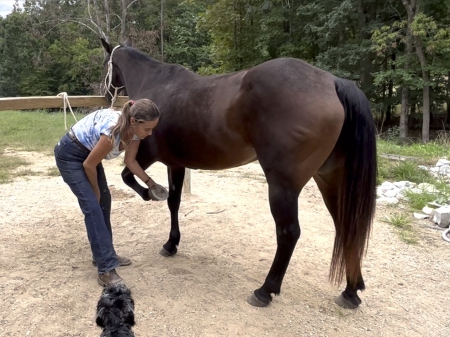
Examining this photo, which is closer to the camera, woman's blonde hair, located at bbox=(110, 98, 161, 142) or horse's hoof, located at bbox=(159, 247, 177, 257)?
woman's blonde hair, located at bbox=(110, 98, 161, 142)

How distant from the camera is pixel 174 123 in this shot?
114 inches

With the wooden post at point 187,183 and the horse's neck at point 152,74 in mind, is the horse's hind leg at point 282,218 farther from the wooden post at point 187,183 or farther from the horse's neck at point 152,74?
the wooden post at point 187,183

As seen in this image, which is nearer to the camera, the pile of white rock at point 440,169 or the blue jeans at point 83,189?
the blue jeans at point 83,189

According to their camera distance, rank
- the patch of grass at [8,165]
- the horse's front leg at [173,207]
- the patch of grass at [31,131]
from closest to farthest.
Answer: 1. the horse's front leg at [173,207]
2. the patch of grass at [8,165]
3. the patch of grass at [31,131]

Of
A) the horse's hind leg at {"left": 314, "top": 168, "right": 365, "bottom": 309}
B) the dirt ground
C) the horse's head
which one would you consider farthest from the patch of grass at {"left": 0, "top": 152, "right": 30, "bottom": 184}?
the horse's hind leg at {"left": 314, "top": 168, "right": 365, "bottom": 309}

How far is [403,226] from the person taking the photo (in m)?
4.27

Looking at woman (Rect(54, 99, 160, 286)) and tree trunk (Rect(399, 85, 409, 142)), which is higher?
woman (Rect(54, 99, 160, 286))

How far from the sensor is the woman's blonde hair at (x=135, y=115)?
7.90ft

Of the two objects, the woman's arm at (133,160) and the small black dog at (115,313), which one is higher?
the woman's arm at (133,160)

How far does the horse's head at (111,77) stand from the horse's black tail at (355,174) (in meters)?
2.15

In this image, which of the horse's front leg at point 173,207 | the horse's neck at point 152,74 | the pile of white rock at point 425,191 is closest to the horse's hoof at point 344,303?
the horse's front leg at point 173,207

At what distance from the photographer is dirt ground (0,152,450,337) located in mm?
2467

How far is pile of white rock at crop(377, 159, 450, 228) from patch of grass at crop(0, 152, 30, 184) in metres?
5.18

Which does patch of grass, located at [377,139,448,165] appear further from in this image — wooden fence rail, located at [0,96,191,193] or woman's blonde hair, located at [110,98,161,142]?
woman's blonde hair, located at [110,98,161,142]
